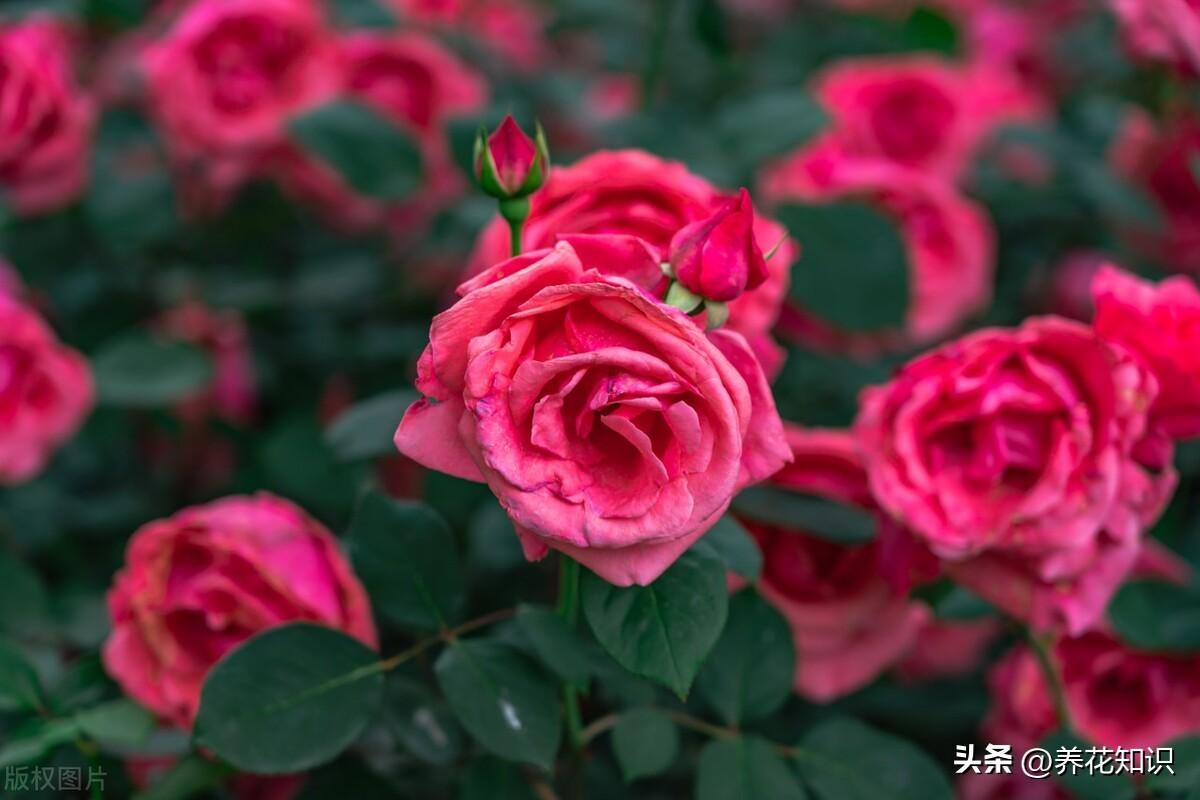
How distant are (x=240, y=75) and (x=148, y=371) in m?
0.32

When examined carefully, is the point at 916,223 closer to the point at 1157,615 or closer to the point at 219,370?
the point at 1157,615

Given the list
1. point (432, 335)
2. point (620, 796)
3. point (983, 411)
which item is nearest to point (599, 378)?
point (432, 335)

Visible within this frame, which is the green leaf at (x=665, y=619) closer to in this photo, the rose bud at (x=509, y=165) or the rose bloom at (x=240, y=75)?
the rose bud at (x=509, y=165)

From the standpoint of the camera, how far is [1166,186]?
1.35 m

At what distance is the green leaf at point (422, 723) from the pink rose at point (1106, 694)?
1.41 ft

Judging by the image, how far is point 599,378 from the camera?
1.94 feet

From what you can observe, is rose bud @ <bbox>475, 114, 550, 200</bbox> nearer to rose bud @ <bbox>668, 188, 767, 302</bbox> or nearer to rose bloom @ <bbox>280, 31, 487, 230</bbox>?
rose bud @ <bbox>668, 188, 767, 302</bbox>

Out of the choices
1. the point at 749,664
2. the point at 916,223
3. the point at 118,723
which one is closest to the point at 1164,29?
the point at 916,223

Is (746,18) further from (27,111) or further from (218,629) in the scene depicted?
(218,629)

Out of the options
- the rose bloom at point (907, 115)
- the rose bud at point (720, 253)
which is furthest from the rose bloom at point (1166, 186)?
the rose bud at point (720, 253)

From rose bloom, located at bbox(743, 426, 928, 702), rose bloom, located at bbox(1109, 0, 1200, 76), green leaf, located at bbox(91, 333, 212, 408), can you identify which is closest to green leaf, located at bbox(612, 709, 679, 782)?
rose bloom, located at bbox(743, 426, 928, 702)

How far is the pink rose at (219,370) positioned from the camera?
1.33 meters

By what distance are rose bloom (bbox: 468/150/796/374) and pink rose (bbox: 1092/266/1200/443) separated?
8.4 inches

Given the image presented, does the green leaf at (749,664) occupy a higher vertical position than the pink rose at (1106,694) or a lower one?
higher
